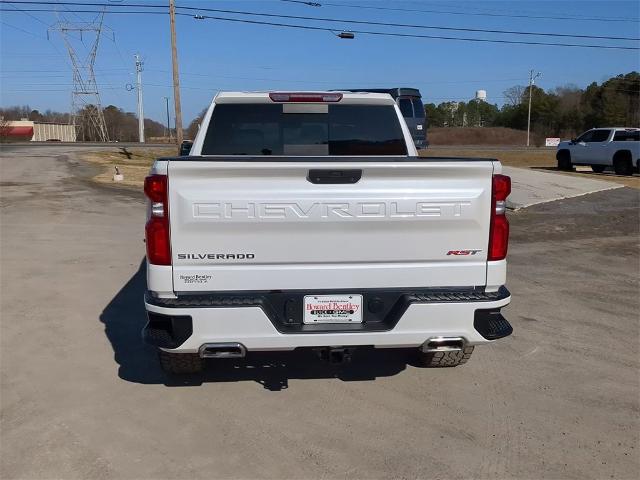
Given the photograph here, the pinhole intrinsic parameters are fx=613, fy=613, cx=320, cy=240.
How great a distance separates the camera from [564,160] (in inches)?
1033

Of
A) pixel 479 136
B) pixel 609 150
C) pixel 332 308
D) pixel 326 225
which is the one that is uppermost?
pixel 326 225

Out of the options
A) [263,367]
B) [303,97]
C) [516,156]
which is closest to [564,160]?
[516,156]

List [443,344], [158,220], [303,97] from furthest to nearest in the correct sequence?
[303,97]
[443,344]
[158,220]

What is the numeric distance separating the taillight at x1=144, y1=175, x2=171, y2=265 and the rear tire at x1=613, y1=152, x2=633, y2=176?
23201 millimetres

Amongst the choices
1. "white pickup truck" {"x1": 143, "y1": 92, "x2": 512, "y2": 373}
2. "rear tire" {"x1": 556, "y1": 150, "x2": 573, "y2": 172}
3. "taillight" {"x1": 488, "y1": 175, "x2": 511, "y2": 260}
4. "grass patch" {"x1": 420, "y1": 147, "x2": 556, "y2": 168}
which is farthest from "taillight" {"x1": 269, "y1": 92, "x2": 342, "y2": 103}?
"grass patch" {"x1": 420, "y1": 147, "x2": 556, "y2": 168}

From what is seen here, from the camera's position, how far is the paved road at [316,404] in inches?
133

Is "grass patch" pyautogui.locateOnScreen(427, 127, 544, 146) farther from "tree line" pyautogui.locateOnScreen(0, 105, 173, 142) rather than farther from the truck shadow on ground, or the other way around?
the truck shadow on ground

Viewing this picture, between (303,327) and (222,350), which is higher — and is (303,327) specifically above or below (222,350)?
above

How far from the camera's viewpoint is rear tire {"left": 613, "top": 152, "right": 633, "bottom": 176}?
905 inches

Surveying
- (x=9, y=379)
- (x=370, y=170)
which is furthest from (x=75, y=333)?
(x=370, y=170)

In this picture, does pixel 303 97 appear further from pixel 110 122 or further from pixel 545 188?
pixel 110 122

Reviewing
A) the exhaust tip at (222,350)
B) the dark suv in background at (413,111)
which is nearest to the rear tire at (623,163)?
the dark suv in background at (413,111)

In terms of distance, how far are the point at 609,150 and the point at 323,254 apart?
22930 millimetres

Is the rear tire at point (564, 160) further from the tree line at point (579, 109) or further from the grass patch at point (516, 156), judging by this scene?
the tree line at point (579, 109)
